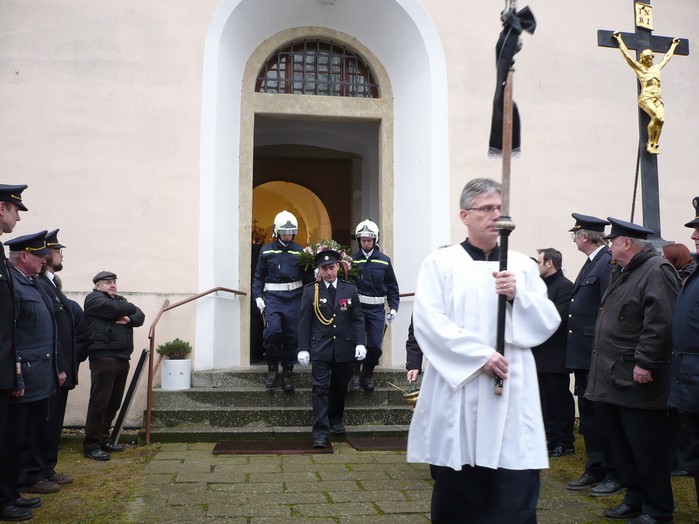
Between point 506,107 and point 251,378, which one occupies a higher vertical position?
point 506,107

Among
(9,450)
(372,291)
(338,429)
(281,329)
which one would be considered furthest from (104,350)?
(372,291)

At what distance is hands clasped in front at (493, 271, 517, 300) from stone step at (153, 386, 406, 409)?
5.16 meters

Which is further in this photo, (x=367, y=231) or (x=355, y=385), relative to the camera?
(x=367, y=231)

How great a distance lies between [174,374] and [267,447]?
167 centimetres

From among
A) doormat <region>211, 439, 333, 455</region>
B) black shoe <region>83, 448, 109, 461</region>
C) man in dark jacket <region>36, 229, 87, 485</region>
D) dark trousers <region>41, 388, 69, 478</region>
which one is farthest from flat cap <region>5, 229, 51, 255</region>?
doormat <region>211, 439, 333, 455</region>

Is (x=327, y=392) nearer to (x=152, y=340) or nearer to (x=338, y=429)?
(x=338, y=429)

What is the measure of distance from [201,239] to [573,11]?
19.5ft

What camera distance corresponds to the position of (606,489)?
18.4ft

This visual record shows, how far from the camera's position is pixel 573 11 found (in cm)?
999

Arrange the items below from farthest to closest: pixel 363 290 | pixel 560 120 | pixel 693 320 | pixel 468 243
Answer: pixel 560 120 → pixel 363 290 → pixel 693 320 → pixel 468 243

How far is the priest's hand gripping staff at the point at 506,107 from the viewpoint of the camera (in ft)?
11.0

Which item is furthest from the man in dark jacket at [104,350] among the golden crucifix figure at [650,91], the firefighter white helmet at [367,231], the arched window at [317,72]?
the golden crucifix figure at [650,91]

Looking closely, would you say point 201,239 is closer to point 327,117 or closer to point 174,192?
point 174,192

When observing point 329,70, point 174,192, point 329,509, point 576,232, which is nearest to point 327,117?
point 329,70
